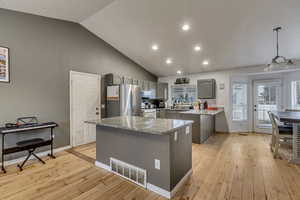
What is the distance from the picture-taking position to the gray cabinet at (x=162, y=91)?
702cm

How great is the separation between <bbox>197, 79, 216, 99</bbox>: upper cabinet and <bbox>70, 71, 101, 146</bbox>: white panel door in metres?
3.85

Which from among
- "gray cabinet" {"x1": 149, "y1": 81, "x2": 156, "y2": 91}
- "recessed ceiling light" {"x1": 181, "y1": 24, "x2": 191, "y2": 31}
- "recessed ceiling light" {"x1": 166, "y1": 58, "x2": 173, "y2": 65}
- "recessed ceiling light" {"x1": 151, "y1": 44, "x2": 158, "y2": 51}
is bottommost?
"gray cabinet" {"x1": 149, "y1": 81, "x2": 156, "y2": 91}

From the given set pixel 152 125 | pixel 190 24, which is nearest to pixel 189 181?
pixel 152 125

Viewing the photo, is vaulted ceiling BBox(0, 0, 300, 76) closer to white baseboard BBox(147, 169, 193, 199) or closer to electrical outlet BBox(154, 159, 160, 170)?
electrical outlet BBox(154, 159, 160, 170)

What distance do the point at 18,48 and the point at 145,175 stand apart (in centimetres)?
361

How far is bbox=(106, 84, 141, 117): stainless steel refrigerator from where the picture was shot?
4586 millimetres

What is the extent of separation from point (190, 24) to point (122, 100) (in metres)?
2.70

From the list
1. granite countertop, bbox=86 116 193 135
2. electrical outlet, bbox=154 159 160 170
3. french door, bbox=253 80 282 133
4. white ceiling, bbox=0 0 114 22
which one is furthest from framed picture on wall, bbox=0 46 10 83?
french door, bbox=253 80 282 133

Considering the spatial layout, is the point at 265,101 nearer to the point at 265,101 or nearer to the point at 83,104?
the point at 265,101

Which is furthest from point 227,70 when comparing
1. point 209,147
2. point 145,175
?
point 145,175

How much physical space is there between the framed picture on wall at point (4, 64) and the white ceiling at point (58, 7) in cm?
85

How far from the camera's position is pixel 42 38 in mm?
3564

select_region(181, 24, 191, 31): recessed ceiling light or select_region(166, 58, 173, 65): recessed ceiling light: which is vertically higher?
select_region(181, 24, 191, 31): recessed ceiling light

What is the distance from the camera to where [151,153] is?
2.20 meters
